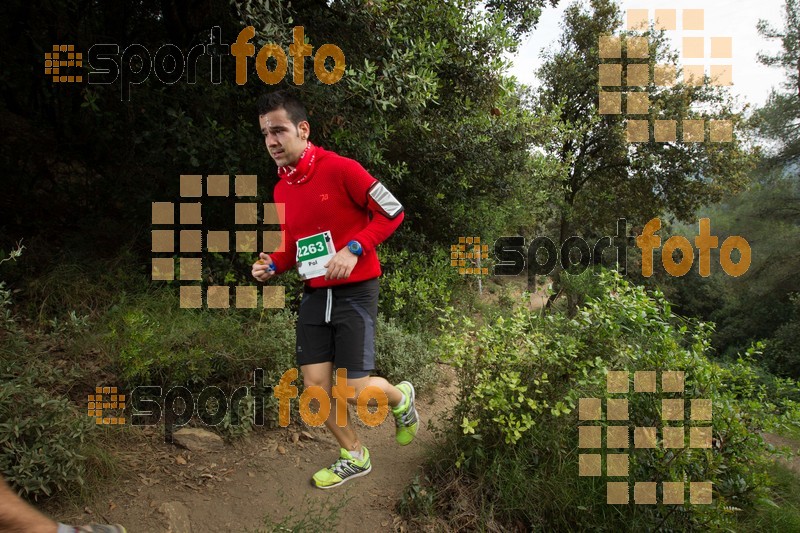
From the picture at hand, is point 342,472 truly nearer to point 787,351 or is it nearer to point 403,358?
point 403,358

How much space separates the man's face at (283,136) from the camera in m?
2.78

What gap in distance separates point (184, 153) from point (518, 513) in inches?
175

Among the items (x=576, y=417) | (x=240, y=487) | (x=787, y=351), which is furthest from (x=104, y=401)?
(x=787, y=351)

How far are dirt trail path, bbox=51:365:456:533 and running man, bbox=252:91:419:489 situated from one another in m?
0.68

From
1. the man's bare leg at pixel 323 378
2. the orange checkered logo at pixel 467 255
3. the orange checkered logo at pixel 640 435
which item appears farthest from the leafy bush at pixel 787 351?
the man's bare leg at pixel 323 378

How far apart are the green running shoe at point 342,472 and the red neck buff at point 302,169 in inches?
73.1

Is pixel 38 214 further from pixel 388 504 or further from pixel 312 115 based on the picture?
pixel 388 504

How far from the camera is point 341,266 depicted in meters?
2.66

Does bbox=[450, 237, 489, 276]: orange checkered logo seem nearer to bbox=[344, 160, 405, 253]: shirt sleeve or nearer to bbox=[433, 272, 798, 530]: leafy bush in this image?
bbox=[433, 272, 798, 530]: leafy bush

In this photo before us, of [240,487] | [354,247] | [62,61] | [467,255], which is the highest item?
[62,61]

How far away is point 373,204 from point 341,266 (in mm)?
428

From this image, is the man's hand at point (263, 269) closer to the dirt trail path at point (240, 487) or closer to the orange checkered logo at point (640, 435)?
the dirt trail path at point (240, 487)

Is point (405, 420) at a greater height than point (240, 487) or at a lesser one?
greater

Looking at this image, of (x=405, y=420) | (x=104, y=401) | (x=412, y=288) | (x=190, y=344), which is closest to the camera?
(x=405, y=420)
